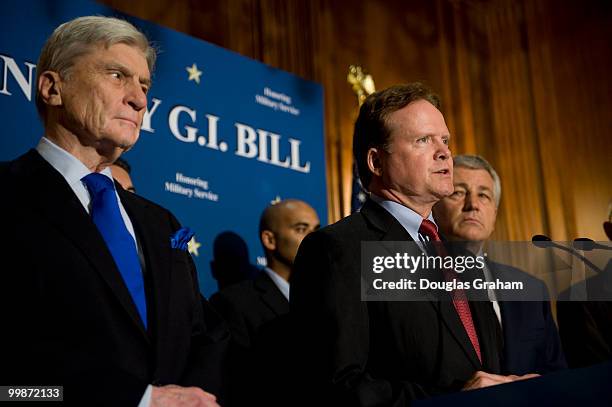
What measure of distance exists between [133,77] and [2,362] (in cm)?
79

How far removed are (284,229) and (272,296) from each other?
51cm

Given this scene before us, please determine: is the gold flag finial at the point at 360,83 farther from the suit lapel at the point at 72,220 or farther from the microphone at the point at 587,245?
the suit lapel at the point at 72,220

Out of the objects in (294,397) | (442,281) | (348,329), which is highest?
(442,281)

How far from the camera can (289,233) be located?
12.4ft

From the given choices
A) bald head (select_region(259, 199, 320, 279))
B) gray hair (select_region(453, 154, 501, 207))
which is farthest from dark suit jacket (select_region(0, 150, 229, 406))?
bald head (select_region(259, 199, 320, 279))

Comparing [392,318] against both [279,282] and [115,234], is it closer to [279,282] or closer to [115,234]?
[115,234]

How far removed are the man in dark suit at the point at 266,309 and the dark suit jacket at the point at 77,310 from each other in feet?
1.95

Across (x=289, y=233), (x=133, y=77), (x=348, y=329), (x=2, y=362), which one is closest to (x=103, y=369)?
(x=2, y=362)

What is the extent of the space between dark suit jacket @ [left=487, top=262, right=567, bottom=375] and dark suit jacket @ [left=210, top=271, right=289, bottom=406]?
81 centimetres

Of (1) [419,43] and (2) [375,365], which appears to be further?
(1) [419,43]

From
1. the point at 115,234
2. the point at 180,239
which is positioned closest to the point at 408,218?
the point at 180,239

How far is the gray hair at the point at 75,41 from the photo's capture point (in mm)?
1984

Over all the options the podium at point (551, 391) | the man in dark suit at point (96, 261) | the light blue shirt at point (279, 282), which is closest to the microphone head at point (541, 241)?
the podium at point (551, 391)

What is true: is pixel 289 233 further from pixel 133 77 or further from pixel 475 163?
pixel 133 77
